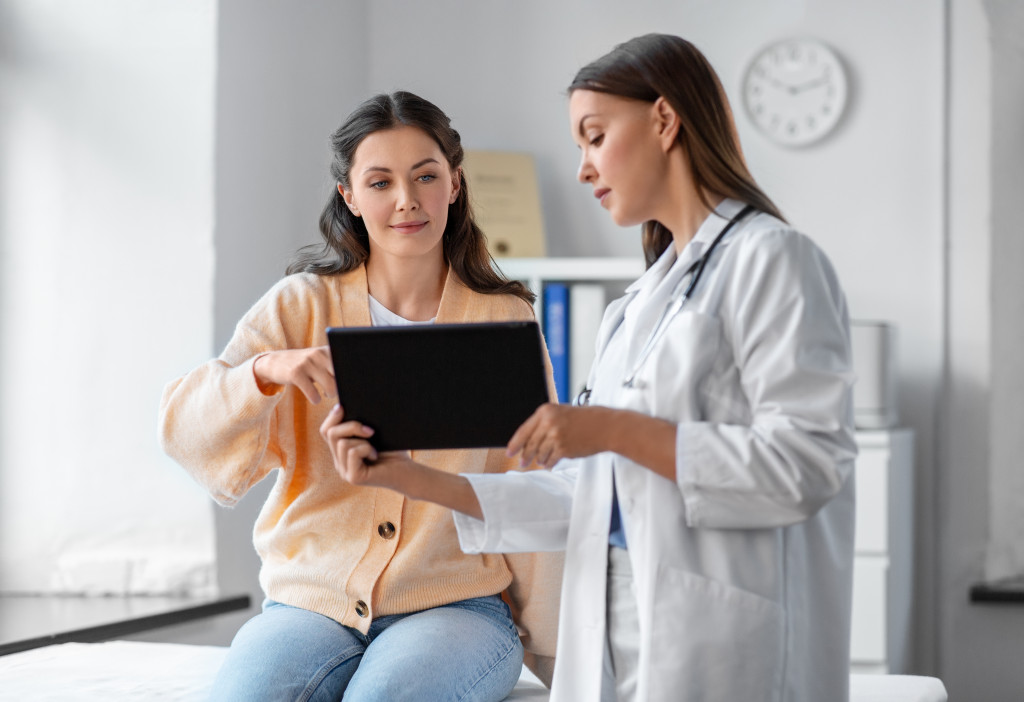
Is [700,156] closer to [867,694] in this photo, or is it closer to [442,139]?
[442,139]

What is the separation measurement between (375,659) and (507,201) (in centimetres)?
226

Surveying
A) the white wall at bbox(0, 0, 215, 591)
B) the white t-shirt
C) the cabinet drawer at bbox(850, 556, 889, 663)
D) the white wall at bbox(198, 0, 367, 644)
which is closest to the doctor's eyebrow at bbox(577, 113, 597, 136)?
the white t-shirt

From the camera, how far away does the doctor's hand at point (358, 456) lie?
1276mm

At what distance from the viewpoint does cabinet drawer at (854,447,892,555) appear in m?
2.92

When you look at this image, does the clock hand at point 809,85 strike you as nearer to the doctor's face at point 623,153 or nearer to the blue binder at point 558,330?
the blue binder at point 558,330

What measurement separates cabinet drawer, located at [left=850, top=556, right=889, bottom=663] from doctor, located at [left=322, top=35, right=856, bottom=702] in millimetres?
1794

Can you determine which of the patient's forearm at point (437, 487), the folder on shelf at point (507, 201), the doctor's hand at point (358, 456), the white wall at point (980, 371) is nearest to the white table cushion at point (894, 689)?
the patient's forearm at point (437, 487)

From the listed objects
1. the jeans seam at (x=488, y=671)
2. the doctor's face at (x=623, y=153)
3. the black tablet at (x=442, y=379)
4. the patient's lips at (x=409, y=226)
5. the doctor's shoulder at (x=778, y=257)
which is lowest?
the jeans seam at (x=488, y=671)

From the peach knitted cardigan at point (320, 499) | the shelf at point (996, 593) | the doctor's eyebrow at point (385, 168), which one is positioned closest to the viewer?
the peach knitted cardigan at point (320, 499)

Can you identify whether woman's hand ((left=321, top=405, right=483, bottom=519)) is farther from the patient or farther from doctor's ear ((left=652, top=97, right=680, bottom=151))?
doctor's ear ((left=652, top=97, right=680, bottom=151))

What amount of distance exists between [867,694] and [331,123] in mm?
2486

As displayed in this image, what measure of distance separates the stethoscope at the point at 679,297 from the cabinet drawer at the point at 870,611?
1867 millimetres

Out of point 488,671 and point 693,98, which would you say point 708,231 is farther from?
point 488,671

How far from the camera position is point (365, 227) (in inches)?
73.0
